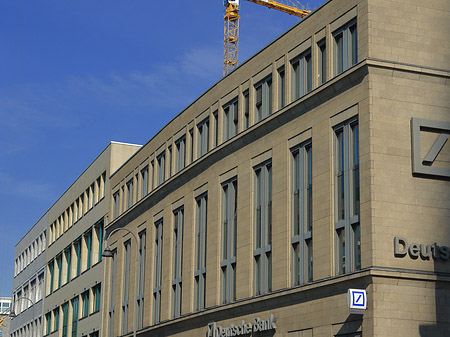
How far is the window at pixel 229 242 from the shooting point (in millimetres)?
46531

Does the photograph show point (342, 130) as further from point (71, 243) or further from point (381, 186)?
point (71, 243)

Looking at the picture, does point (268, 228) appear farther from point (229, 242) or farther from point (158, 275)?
point (158, 275)

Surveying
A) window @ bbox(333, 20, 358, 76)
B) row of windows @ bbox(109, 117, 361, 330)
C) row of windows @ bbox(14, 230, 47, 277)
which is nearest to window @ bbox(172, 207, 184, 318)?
row of windows @ bbox(109, 117, 361, 330)

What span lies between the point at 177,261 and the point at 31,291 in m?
54.0

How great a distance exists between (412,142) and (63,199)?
196ft

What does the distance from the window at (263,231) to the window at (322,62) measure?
18.7 feet

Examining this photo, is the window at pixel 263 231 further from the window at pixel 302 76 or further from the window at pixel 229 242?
the window at pixel 302 76

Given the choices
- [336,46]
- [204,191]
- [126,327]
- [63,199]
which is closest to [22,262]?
[63,199]

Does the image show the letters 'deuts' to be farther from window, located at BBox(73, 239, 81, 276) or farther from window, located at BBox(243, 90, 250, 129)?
window, located at BBox(73, 239, 81, 276)

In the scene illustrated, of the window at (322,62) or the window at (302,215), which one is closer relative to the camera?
the window at (302,215)

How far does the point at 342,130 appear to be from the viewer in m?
37.6

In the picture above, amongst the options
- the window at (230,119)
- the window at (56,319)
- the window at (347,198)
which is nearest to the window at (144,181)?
the window at (230,119)

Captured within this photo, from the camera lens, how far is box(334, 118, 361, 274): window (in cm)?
3569

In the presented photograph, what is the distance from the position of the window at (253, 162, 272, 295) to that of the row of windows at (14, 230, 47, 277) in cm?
5762
